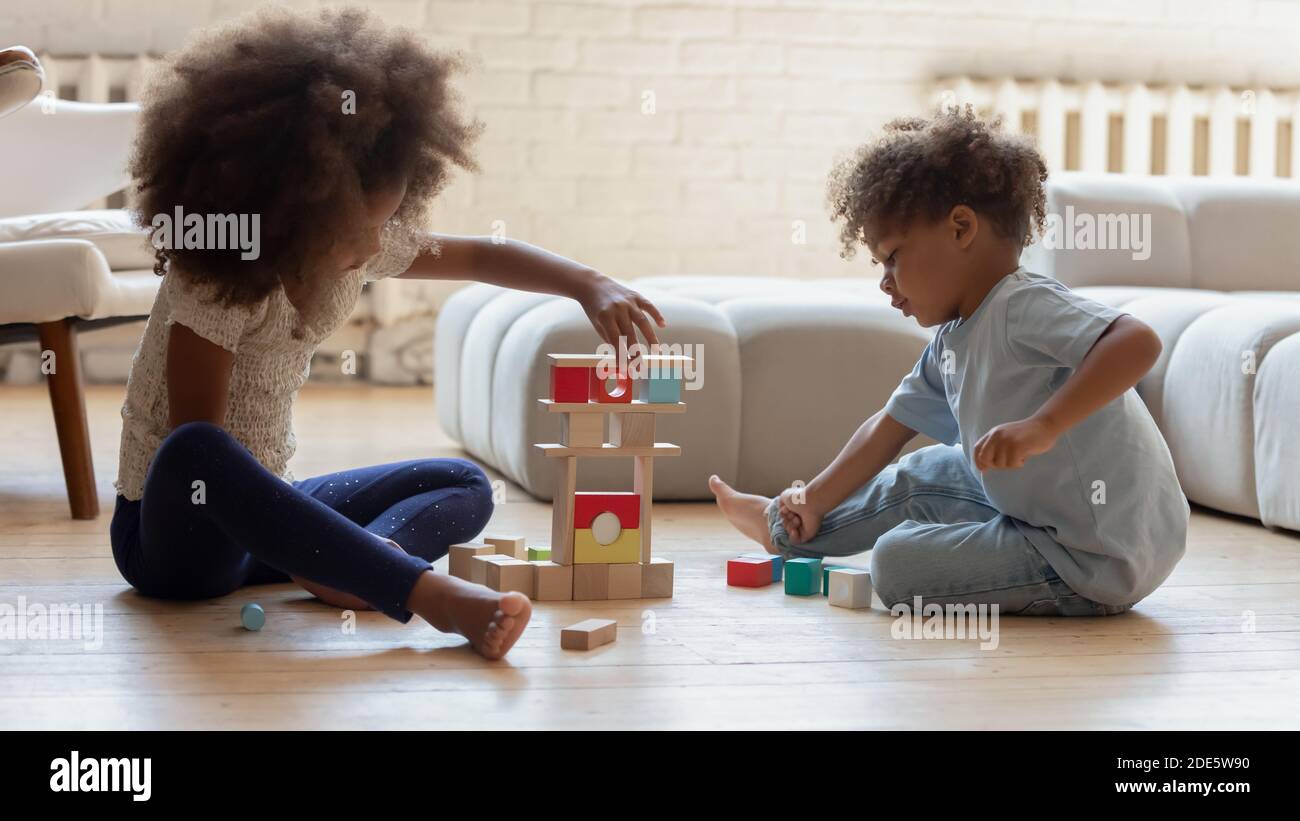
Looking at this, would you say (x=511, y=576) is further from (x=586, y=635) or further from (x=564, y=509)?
(x=586, y=635)

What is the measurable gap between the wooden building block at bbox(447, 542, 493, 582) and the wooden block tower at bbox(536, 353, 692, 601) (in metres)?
0.09

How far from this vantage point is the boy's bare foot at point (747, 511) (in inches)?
66.4

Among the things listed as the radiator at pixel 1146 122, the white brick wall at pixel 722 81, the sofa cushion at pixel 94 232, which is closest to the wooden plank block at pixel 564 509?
the sofa cushion at pixel 94 232

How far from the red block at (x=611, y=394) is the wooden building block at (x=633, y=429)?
17mm

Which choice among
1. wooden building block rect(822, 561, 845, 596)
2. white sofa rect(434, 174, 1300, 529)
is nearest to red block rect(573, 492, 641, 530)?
wooden building block rect(822, 561, 845, 596)

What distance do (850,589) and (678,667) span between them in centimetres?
32

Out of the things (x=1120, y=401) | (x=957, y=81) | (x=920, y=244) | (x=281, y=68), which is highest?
(x=957, y=81)

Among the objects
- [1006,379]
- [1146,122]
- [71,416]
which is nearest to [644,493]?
[1006,379]

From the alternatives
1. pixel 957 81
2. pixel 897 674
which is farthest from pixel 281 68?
pixel 957 81

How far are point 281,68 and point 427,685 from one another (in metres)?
0.57

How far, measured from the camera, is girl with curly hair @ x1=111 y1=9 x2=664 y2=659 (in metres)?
1.19

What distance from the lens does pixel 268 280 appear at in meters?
1.26

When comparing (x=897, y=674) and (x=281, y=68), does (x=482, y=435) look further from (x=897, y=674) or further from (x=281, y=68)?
(x=897, y=674)
